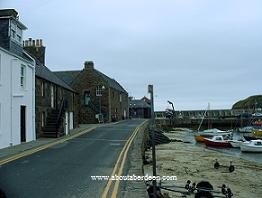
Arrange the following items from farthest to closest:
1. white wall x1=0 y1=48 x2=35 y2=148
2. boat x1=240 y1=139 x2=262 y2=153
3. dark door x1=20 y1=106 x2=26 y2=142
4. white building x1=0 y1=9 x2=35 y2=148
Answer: boat x1=240 y1=139 x2=262 y2=153
dark door x1=20 y1=106 x2=26 y2=142
white building x1=0 y1=9 x2=35 y2=148
white wall x1=0 y1=48 x2=35 y2=148

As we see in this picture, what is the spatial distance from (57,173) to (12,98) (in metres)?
11.2

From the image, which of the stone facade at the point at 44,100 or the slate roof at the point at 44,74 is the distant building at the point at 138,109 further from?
the slate roof at the point at 44,74

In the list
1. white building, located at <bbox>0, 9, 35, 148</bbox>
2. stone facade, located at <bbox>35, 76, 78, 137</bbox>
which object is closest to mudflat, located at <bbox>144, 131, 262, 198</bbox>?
white building, located at <bbox>0, 9, 35, 148</bbox>

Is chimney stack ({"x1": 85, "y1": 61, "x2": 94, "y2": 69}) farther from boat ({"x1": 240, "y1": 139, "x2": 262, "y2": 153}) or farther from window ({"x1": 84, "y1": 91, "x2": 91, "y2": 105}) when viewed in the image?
boat ({"x1": 240, "y1": 139, "x2": 262, "y2": 153})

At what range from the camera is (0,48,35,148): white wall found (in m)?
20.5

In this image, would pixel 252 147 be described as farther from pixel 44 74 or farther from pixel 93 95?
pixel 93 95

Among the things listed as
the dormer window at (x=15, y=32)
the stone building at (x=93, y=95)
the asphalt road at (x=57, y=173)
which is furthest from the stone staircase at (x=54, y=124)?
the stone building at (x=93, y=95)

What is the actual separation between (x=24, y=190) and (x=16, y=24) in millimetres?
16886

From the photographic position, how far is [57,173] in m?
12.2

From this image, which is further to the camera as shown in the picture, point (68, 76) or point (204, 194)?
point (68, 76)

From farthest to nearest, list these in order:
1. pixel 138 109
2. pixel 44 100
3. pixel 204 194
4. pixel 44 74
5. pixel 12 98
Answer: pixel 138 109 → pixel 44 74 → pixel 44 100 → pixel 12 98 → pixel 204 194

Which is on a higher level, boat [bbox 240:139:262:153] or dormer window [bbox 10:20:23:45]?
dormer window [bbox 10:20:23:45]

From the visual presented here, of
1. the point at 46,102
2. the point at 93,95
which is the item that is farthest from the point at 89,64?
the point at 46,102

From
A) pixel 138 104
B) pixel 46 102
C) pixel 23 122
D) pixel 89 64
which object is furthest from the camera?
pixel 138 104
